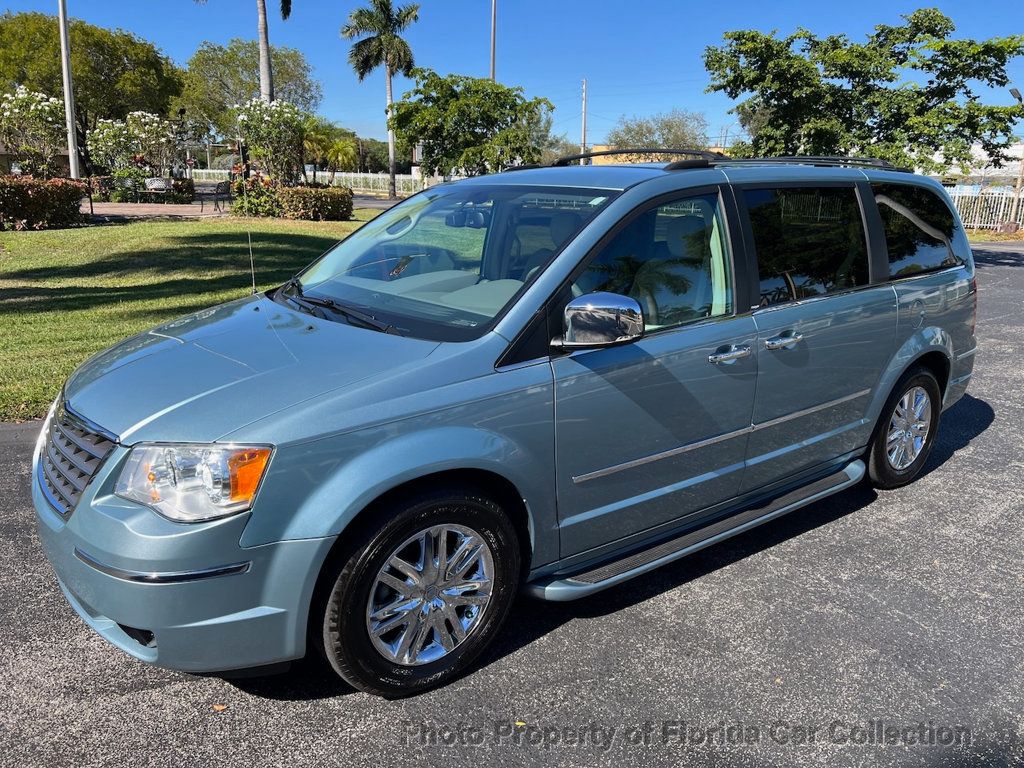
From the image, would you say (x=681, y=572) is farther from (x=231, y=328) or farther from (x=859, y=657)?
(x=231, y=328)

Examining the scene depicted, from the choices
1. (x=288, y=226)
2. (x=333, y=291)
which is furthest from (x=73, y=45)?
(x=333, y=291)

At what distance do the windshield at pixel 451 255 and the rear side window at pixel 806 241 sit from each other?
88 cm

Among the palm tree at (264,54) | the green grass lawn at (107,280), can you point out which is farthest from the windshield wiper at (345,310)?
the palm tree at (264,54)

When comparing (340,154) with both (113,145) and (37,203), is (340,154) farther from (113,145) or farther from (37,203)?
(37,203)

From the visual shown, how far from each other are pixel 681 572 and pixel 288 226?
1900 cm

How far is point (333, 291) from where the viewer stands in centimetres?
366

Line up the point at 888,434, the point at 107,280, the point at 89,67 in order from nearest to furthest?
the point at 888,434 < the point at 107,280 < the point at 89,67

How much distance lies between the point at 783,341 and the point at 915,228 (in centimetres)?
159

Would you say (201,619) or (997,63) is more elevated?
(997,63)

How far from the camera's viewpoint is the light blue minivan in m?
2.46

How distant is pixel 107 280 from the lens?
1238 cm

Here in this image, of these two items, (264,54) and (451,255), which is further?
(264,54)

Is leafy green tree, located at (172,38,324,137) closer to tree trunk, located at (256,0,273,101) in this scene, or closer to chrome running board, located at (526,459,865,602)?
tree trunk, located at (256,0,273,101)

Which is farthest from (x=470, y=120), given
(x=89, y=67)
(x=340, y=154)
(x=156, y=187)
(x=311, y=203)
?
(x=340, y=154)
